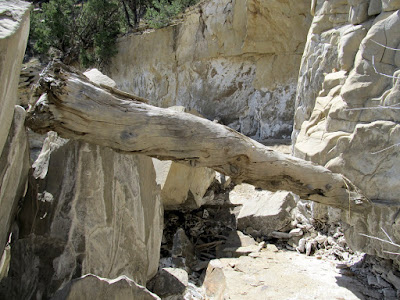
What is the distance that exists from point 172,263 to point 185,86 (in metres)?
7.05

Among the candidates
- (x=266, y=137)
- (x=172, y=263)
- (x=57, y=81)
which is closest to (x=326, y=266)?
(x=172, y=263)

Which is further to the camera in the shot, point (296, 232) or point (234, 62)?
point (234, 62)

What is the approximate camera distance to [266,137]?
345 inches

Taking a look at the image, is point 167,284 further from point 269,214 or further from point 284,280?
point 269,214

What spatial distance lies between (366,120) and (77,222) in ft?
8.27

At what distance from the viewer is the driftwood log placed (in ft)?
8.15

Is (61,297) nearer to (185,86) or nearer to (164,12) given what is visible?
(185,86)

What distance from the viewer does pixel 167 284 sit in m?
3.55

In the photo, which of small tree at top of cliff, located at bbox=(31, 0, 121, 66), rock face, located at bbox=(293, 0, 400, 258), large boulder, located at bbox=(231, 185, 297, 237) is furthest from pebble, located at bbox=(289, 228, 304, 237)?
small tree at top of cliff, located at bbox=(31, 0, 121, 66)

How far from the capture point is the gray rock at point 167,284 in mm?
3484

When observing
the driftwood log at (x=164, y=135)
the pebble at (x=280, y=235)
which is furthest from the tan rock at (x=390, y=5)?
the pebble at (x=280, y=235)

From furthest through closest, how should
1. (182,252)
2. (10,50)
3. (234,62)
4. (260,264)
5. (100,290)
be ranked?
(234,62) < (182,252) < (260,264) < (100,290) < (10,50)

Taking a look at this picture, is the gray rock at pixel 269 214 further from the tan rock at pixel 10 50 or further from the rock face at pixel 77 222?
the tan rock at pixel 10 50

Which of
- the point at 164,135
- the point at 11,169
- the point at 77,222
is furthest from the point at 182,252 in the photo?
the point at 11,169
